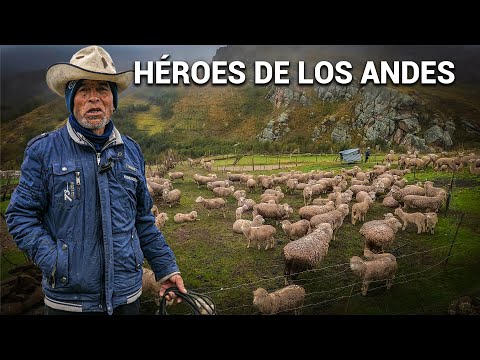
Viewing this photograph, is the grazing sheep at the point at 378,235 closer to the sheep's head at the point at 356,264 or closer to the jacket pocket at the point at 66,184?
the sheep's head at the point at 356,264

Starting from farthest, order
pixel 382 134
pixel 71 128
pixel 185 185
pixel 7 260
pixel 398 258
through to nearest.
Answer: pixel 185 185
pixel 382 134
pixel 398 258
pixel 7 260
pixel 71 128

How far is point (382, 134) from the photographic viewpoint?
8.46 m

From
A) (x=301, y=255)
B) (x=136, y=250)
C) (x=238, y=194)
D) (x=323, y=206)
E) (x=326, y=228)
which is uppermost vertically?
(x=238, y=194)

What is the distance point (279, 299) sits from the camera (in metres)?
6.40

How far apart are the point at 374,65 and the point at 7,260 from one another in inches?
280

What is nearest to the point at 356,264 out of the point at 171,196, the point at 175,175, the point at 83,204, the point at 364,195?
the point at 364,195

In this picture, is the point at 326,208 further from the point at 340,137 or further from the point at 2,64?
the point at 2,64

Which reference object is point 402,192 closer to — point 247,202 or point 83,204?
point 247,202

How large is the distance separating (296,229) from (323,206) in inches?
43.6

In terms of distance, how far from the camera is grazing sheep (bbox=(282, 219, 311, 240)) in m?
7.95

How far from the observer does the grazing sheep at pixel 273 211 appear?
868 cm

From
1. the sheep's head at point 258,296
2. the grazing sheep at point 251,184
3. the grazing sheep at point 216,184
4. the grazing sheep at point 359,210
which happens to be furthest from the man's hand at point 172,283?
the grazing sheep at point 359,210

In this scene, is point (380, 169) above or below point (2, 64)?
below

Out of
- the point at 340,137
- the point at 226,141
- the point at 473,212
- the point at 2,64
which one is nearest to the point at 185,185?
the point at 226,141
